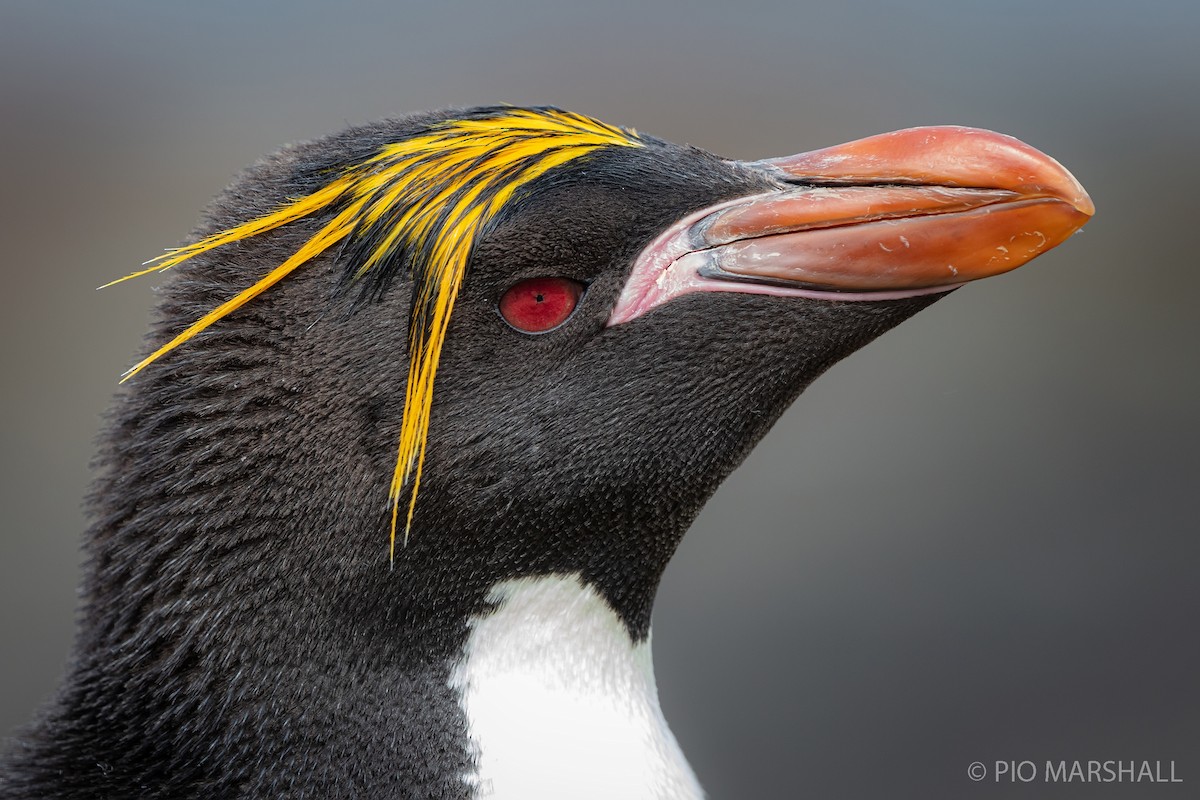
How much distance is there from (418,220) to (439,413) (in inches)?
10.4

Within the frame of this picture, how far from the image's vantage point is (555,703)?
1.83 metres

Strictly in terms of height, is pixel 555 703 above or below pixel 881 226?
below

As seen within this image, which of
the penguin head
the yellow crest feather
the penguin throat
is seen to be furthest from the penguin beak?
the penguin throat

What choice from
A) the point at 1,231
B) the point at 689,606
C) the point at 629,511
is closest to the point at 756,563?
the point at 689,606

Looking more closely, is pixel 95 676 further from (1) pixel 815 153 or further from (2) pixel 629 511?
(1) pixel 815 153

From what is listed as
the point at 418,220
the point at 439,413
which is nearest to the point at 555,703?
the point at 439,413

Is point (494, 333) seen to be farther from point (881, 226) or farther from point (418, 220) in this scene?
point (881, 226)

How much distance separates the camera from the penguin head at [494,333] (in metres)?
1.72

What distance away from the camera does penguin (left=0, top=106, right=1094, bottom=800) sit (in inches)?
68.0

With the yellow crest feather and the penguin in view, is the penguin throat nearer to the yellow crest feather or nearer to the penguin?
the penguin

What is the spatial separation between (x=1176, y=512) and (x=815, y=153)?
4.98 metres

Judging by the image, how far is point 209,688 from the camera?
1.74 meters

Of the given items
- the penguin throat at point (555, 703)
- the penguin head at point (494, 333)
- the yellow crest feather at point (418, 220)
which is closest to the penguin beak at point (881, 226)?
the penguin head at point (494, 333)

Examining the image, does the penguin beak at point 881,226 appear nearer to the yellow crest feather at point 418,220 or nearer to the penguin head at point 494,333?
the penguin head at point 494,333
